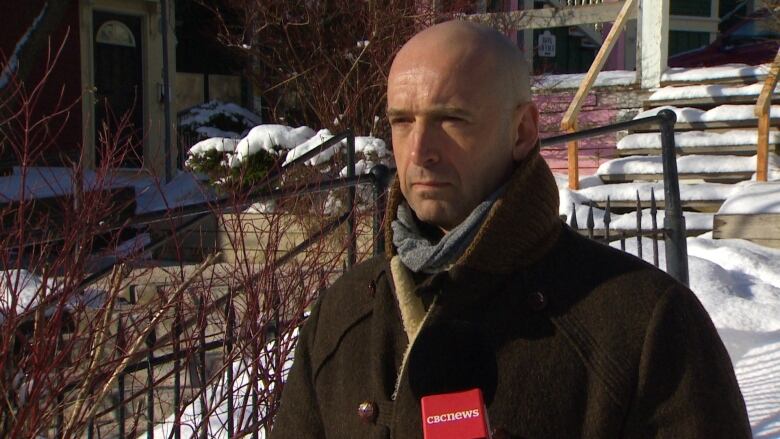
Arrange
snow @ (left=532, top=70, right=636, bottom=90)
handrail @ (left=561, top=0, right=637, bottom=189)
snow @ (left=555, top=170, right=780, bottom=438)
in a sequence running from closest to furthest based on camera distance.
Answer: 1. snow @ (left=555, top=170, right=780, bottom=438)
2. handrail @ (left=561, top=0, right=637, bottom=189)
3. snow @ (left=532, top=70, right=636, bottom=90)

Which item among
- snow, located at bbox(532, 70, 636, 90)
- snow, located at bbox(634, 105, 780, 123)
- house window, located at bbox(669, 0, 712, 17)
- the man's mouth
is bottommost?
snow, located at bbox(634, 105, 780, 123)

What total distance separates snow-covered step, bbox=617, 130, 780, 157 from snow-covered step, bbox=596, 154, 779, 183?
4.4 inches

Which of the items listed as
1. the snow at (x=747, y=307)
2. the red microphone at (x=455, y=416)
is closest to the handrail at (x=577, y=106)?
the snow at (x=747, y=307)

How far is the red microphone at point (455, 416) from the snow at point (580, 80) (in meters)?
10.00

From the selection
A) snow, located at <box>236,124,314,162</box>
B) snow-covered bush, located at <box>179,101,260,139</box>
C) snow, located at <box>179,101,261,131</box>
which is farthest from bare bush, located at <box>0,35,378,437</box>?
snow, located at <box>179,101,261,131</box>

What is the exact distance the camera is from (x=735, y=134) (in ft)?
31.4

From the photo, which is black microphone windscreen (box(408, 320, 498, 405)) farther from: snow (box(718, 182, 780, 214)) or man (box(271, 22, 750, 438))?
snow (box(718, 182, 780, 214))

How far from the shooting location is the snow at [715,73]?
1035cm

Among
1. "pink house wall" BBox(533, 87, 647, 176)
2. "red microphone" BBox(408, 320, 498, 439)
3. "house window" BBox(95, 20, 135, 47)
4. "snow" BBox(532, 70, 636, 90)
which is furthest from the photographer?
"house window" BBox(95, 20, 135, 47)

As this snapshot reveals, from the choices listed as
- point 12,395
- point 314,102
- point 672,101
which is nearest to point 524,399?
point 12,395

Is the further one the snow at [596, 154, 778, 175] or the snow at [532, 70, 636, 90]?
the snow at [532, 70, 636, 90]

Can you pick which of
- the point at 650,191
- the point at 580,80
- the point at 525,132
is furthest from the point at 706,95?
the point at 525,132

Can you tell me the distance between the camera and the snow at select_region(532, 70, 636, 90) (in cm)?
1112

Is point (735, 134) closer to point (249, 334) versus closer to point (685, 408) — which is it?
point (249, 334)
